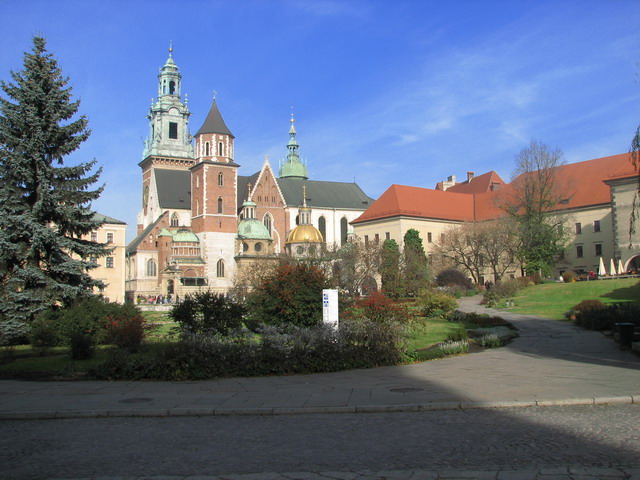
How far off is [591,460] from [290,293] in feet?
41.4

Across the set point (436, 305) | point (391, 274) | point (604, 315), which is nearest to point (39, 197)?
point (436, 305)

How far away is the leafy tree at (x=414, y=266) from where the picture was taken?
41.8 metres

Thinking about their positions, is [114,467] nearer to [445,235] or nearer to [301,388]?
[301,388]

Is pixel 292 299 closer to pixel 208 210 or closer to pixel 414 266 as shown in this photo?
pixel 414 266

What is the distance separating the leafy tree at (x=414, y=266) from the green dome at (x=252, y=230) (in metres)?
19.4

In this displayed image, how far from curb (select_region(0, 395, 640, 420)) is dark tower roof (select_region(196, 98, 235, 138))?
223ft

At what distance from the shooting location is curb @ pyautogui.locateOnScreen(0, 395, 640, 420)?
9.71m

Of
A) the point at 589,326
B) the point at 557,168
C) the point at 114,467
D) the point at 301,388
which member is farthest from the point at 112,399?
the point at 557,168

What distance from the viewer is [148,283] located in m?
74.6

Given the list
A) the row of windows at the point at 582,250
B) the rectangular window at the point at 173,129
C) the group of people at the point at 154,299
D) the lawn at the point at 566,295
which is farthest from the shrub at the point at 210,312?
the rectangular window at the point at 173,129

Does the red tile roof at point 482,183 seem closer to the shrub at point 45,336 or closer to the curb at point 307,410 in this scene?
the shrub at point 45,336

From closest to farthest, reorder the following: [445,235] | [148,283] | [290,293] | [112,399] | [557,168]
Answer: [112,399] → [290,293] → [557,168] → [445,235] → [148,283]

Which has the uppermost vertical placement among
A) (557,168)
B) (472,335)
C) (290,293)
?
(557,168)

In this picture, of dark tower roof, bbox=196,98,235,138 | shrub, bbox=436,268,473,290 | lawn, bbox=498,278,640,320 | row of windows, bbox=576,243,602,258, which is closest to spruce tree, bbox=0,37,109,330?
lawn, bbox=498,278,640,320
